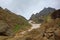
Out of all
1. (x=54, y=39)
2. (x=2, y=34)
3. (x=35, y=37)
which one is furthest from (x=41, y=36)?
(x=2, y=34)

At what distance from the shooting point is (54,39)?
2389 centimetres

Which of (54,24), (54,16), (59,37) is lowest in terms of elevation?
(59,37)

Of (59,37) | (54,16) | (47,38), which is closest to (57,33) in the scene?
(59,37)

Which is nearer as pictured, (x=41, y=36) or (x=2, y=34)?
(x=41, y=36)

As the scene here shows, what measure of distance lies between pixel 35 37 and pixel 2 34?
559cm

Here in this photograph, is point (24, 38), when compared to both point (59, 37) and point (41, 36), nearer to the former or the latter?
point (41, 36)

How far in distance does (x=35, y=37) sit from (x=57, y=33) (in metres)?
4.32

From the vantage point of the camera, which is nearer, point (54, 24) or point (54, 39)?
point (54, 39)

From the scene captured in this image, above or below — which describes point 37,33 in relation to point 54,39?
above

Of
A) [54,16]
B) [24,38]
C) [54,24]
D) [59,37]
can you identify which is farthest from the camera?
[54,16]

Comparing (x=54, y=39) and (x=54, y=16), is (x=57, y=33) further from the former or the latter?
(x=54, y=16)

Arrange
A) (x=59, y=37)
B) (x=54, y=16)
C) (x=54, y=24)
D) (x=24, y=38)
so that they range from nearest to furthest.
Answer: (x=59, y=37)
(x=24, y=38)
(x=54, y=24)
(x=54, y=16)

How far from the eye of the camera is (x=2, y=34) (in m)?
29.2

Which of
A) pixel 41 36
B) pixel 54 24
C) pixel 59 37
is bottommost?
pixel 59 37
